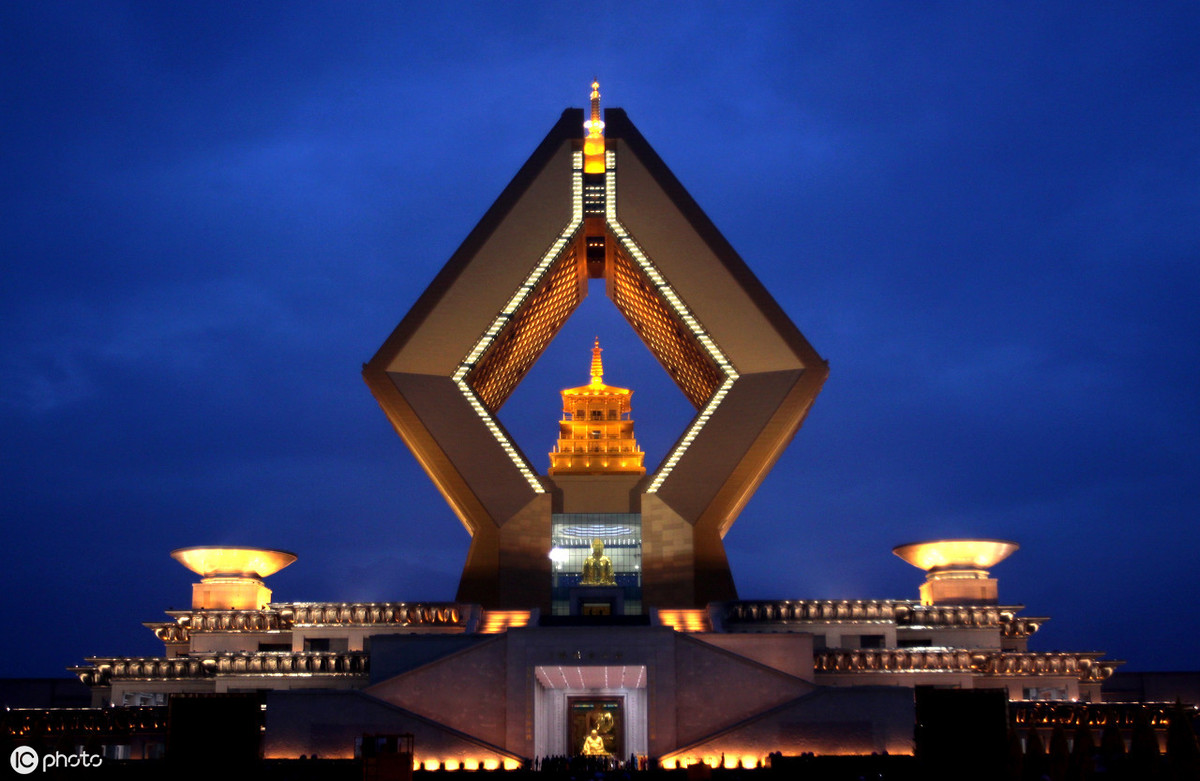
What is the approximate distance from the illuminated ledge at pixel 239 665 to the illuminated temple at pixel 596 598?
4 cm

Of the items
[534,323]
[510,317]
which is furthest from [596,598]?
[534,323]

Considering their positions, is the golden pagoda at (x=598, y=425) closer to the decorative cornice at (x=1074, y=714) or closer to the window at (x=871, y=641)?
the window at (x=871, y=641)

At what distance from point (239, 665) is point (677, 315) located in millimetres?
12434

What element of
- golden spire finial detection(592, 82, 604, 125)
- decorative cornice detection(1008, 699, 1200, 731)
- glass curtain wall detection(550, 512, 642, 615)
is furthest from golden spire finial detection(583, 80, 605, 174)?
decorative cornice detection(1008, 699, 1200, 731)

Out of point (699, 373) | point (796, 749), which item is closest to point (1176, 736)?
point (796, 749)

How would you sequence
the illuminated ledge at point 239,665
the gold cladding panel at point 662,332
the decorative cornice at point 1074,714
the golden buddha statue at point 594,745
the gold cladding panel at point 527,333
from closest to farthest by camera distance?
the decorative cornice at point 1074,714 → the golden buddha statue at point 594,745 → the illuminated ledge at point 239,665 → the gold cladding panel at point 527,333 → the gold cladding panel at point 662,332

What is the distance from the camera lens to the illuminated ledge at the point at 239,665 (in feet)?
70.1

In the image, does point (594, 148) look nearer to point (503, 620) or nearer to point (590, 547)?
point (590, 547)

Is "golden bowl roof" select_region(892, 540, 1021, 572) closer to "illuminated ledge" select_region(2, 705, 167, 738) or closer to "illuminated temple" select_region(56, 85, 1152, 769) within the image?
"illuminated temple" select_region(56, 85, 1152, 769)

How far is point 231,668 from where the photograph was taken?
21562 mm

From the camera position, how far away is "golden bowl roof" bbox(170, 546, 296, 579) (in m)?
24.8

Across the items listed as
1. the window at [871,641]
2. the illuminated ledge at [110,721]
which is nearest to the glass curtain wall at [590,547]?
the window at [871,641]

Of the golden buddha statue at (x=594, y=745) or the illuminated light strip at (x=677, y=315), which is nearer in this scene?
the golden buddha statue at (x=594, y=745)

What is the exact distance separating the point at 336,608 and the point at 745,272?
1179 centimetres
